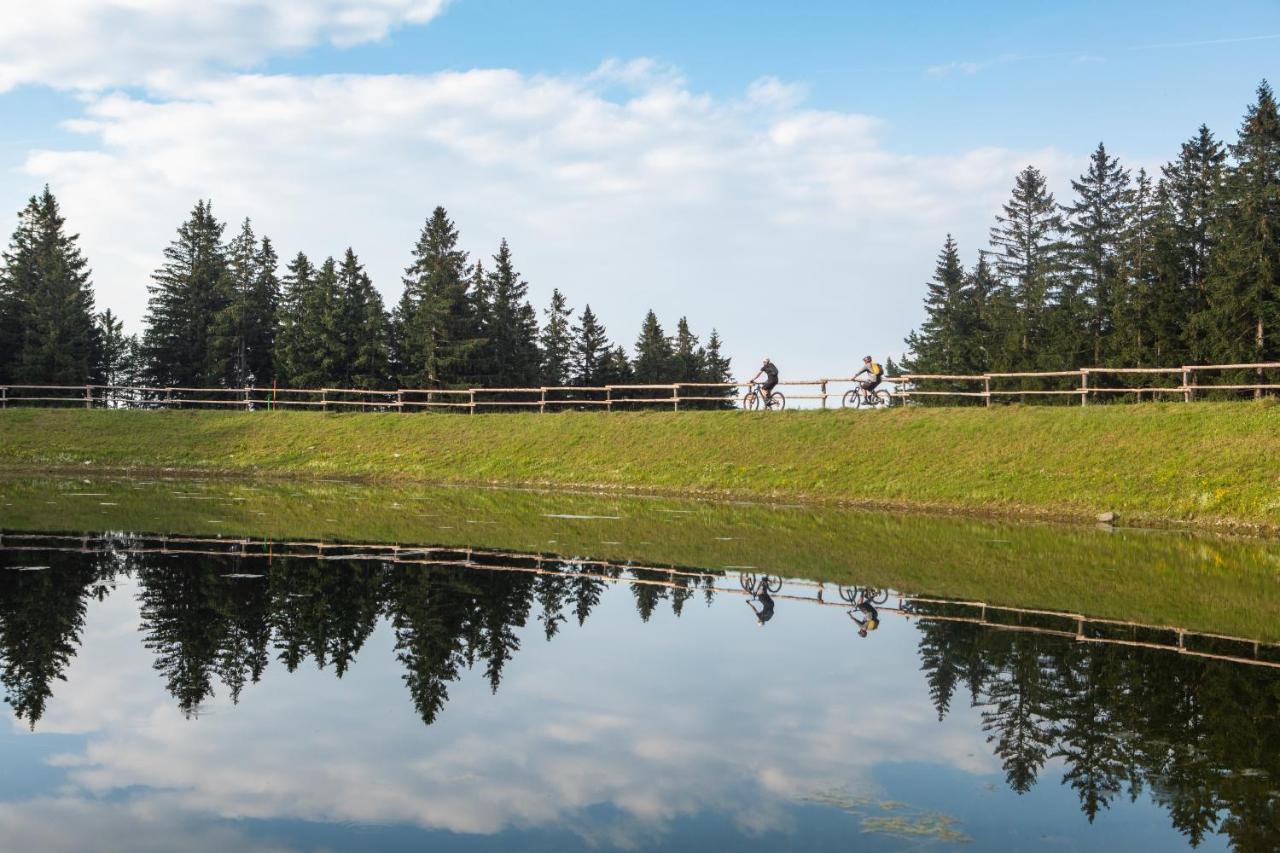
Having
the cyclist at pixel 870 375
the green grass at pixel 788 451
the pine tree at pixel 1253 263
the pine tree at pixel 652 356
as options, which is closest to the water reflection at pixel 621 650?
the green grass at pixel 788 451

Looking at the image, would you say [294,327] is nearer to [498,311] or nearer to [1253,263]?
[498,311]

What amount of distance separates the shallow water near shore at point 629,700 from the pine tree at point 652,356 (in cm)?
6364

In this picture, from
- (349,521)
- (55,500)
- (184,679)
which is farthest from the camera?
(55,500)

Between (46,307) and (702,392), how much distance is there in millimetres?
46790

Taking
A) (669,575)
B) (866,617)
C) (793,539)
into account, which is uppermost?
(793,539)

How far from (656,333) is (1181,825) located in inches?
3083

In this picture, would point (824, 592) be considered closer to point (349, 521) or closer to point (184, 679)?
point (184, 679)

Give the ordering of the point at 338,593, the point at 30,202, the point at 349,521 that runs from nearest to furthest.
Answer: the point at 338,593 → the point at 349,521 → the point at 30,202

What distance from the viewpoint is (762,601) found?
52.4ft

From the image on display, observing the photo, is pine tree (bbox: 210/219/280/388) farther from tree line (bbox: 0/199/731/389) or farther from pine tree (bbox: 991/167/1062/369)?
pine tree (bbox: 991/167/1062/369)

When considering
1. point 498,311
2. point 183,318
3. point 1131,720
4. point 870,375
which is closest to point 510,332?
point 498,311

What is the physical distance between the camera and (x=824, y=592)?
16719mm

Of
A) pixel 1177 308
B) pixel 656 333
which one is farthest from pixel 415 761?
pixel 656 333

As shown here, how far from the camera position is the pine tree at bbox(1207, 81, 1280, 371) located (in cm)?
4762
